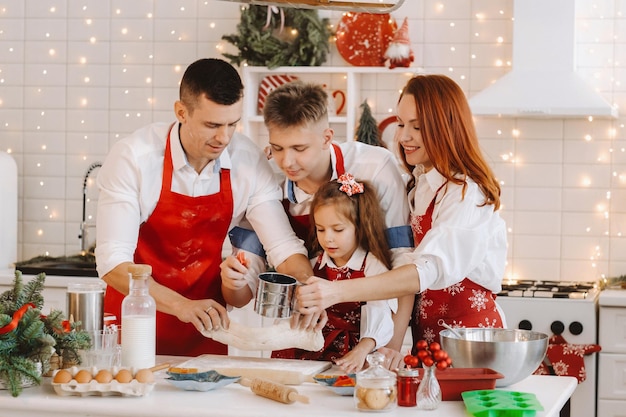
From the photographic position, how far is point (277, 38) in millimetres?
4836

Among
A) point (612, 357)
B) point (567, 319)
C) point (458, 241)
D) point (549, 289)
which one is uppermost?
point (458, 241)

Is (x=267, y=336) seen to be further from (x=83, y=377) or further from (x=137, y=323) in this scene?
(x=83, y=377)

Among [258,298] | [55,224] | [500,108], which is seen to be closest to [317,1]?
[258,298]

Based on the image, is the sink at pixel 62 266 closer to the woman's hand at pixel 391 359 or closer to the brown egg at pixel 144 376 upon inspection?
the woman's hand at pixel 391 359

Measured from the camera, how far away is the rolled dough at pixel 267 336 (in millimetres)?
2602

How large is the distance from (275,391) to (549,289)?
2458mm

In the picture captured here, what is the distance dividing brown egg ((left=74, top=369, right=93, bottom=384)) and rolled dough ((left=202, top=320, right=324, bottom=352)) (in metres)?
0.44

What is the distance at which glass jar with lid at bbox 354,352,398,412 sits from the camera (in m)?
2.11

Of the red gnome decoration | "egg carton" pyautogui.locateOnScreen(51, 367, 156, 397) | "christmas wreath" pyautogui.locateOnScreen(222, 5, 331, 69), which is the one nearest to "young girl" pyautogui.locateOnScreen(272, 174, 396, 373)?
"egg carton" pyautogui.locateOnScreen(51, 367, 156, 397)

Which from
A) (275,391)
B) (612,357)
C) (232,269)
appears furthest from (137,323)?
(612,357)

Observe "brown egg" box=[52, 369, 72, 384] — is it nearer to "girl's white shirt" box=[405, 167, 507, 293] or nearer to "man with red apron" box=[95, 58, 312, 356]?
"man with red apron" box=[95, 58, 312, 356]

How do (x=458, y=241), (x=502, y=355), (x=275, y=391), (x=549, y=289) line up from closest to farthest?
(x=275, y=391) → (x=502, y=355) → (x=458, y=241) → (x=549, y=289)

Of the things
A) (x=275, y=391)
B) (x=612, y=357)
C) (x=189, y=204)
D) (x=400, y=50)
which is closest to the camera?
(x=275, y=391)

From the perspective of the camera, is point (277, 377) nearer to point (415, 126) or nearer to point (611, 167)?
point (415, 126)
